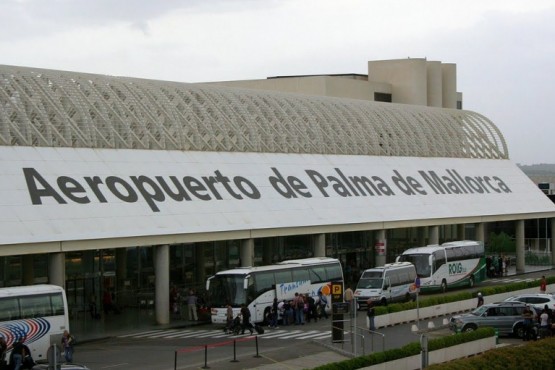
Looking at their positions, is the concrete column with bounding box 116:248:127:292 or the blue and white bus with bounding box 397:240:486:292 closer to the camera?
the concrete column with bounding box 116:248:127:292

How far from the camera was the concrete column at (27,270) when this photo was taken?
147 feet

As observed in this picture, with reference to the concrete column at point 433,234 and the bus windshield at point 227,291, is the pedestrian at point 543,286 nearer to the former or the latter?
the concrete column at point 433,234

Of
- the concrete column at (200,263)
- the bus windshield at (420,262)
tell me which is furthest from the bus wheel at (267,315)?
the bus windshield at (420,262)

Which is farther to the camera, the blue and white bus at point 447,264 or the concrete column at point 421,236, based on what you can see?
the concrete column at point 421,236

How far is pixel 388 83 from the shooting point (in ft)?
335

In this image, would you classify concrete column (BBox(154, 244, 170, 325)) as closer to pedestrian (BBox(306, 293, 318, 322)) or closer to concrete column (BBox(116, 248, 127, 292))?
pedestrian (BBox(306, 293, 318, 322))

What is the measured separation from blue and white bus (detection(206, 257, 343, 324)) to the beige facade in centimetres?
4603

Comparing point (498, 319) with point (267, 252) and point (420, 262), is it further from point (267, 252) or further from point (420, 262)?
point (267, 252)

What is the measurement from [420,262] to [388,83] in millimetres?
48076

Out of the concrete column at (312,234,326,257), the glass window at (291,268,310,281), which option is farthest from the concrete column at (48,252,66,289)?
the concrete column at (312,234,326,257)

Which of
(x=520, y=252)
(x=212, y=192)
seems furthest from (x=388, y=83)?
(x=212, y=192)

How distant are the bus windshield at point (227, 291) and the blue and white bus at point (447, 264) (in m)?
14.5

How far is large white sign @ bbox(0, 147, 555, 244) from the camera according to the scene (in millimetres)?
40875

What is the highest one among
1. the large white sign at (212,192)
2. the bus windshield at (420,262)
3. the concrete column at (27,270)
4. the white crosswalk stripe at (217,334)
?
the large white sign at (212,192)
